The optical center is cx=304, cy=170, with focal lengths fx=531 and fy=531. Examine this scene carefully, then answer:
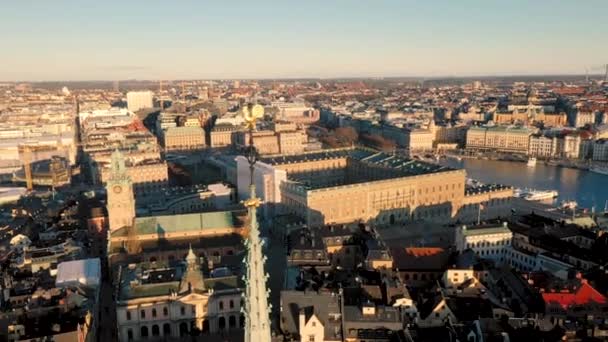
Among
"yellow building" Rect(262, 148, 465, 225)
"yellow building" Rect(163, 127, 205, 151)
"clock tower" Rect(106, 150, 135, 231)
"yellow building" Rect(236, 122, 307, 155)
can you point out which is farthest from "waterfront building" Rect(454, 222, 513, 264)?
"yellow building" Rect(163, 127, 205, 151)

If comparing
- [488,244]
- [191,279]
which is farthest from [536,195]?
[191,279]

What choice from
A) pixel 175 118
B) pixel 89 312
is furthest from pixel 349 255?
pixel 175 118

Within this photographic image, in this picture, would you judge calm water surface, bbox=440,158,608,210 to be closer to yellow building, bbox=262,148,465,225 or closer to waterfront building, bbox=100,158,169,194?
yellow building, bbox=262,148,465,225

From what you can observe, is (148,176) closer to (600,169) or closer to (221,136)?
(221,136)

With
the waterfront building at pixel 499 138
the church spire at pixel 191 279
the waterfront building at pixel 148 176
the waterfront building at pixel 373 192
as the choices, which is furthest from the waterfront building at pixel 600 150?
the church spire at pixel 191 279

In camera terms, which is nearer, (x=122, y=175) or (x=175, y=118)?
(x=122, y=175)

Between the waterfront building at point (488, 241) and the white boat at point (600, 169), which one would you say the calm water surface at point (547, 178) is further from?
the waterfront building at point (488, 241)

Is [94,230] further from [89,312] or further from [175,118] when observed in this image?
[175,118]
